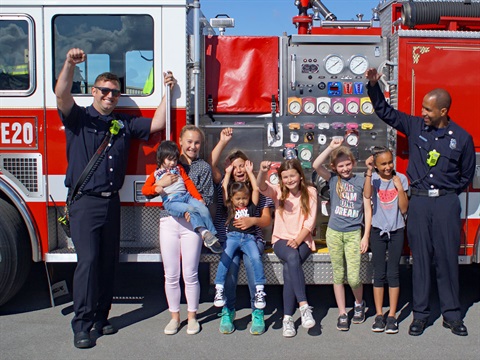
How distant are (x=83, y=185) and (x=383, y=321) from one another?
2648 millimetres

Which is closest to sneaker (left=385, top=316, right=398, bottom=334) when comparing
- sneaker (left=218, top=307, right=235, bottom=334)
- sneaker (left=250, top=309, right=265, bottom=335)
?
sneaker (left=250, top=309, right=265, bottom=335)

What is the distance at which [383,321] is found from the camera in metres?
4.88

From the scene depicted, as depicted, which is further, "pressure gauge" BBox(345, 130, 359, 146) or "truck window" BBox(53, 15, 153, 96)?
"pressure gauge" BBox(345, 130, 359, 146)

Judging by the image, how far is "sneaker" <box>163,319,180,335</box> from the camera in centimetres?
477

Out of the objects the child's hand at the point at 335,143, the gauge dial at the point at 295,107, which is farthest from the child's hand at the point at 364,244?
the gauge dial at the point at 295,107

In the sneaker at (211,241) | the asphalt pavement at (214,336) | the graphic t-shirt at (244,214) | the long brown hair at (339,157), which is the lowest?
the asphalt pavement at (214,336)

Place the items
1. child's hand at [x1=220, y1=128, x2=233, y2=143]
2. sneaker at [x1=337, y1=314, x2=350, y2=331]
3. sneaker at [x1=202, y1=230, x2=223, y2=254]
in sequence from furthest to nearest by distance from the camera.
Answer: child's hand at [x1=220, y1=128, x2=233, y2=143]
sneaker at [x1=337, y1=314, x2=350, y2=331]
sneaker at [x1=202, y1=230, x2=223, y2=254]

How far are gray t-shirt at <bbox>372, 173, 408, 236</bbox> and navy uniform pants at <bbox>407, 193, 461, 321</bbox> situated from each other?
5.2 inches

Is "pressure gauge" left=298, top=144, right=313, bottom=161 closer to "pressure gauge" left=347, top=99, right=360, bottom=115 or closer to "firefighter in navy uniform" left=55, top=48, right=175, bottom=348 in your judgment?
"pressure gauge" left=347, top=99, right=360, bottom=115

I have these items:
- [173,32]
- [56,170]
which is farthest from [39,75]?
[173,32]

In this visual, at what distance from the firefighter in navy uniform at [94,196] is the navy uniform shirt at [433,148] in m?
1.85

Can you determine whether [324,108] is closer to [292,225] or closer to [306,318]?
[292,225]

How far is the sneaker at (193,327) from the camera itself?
476 centimetres

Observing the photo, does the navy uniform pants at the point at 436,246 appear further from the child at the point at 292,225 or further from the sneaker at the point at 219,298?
the sneaker at the point at 219,298
